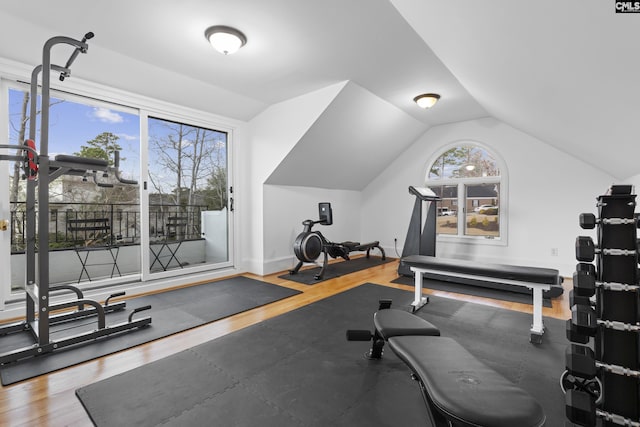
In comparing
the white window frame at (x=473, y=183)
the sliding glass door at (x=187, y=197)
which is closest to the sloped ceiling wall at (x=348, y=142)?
the white window frame at (x=473, y=183)

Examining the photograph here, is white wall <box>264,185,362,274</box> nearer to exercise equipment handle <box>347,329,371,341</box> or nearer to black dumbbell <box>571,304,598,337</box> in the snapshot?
exercise equipment handle <box>347,329,371,341</box>

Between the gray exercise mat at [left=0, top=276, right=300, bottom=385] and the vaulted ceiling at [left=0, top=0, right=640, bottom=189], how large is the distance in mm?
2038

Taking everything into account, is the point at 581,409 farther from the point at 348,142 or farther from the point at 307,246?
the point at 348,142

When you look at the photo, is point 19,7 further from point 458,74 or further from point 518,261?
point 518,261

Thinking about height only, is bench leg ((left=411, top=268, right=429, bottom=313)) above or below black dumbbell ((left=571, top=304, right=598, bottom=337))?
A: below

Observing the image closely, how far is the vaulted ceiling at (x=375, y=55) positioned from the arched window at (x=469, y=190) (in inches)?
44.5

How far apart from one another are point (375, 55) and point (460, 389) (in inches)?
119

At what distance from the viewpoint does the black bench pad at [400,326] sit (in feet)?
5.84

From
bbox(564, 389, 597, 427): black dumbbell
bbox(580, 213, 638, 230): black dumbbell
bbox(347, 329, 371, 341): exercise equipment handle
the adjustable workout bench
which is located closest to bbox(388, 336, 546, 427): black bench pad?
the adjustable workout bench

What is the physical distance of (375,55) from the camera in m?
3.10

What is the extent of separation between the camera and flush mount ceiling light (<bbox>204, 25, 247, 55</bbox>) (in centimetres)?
256

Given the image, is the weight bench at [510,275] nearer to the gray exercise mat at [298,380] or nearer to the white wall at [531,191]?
the gray exercise mat at [298,380]

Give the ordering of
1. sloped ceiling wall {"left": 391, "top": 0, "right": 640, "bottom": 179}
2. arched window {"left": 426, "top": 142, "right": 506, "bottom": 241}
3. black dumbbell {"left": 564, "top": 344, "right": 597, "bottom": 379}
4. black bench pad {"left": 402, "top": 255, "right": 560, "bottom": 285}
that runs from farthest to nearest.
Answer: arched window {"left": 426, "top": 142, "right": 506, "bottom": 241}, black bench pad {"left": 402, "top": 255, "right": 560, "bottom": 285}, sloped ceiling wall {"left": 391, "top": 0, "right": 640, "bottom": 179}, black dumbbell {"left": 564, "top": 344, "right": 597, "bottom": 379}

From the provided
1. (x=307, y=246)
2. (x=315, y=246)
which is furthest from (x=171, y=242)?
(x=315, y=246)
